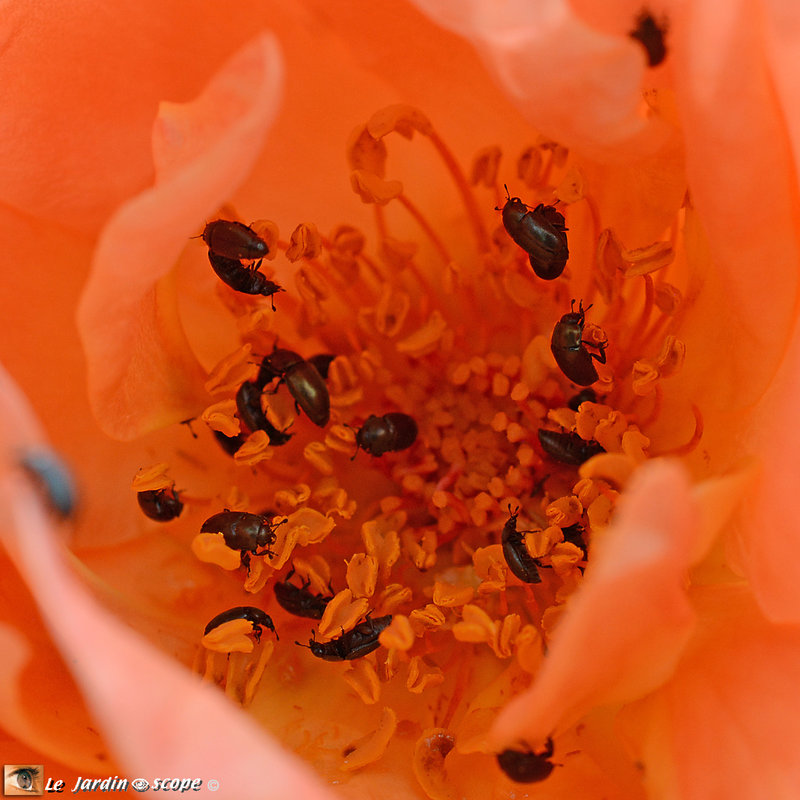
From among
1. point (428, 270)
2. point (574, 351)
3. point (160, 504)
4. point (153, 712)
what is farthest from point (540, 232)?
point (153, 712)

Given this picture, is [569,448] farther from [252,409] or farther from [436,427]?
[252,409]

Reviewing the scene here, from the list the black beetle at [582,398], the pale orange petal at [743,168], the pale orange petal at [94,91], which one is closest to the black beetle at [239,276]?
the pale orange petal at [94,91]

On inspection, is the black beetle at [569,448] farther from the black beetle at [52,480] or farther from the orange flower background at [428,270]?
the black beetle at [52,480]

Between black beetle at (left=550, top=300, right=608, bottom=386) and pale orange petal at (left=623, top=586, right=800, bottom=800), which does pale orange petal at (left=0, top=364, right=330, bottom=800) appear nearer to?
pale orange petal at (left=623, top=586, right=800, bottom=800)

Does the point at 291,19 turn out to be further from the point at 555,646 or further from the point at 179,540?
the point at 555,646

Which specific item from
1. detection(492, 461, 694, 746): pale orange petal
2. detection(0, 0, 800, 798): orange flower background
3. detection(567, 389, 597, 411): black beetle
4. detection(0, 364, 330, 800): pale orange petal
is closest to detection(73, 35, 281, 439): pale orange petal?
detection(0, 0, 800, 798): orange flower background

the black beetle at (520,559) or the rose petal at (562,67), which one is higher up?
the rose petal at (562,67)
